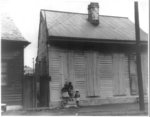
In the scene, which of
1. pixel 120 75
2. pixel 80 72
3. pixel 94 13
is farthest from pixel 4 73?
pixel 94 13

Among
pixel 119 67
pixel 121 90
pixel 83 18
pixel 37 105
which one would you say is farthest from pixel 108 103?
pixel 83 18

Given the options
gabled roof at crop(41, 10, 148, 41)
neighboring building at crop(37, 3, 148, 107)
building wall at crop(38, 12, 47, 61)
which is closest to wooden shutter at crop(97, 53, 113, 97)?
neighboring building at crop(37, 3, 148, 107)

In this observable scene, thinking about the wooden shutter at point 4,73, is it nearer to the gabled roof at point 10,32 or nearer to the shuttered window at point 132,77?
the gabled roof at point 10,32

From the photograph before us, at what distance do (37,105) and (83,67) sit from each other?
3.47 metres

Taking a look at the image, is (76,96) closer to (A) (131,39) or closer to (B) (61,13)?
(A) (131,39)

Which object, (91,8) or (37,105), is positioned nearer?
(37,105)

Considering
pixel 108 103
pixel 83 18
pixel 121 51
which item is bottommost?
pixel 108 103

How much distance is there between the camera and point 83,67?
1697 cm

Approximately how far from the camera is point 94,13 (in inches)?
769

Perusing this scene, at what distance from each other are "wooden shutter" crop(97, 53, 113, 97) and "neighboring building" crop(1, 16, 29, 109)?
15.8ft

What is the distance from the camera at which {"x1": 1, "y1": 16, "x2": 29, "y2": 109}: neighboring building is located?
572 inches

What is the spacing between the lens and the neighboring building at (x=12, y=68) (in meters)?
14.5

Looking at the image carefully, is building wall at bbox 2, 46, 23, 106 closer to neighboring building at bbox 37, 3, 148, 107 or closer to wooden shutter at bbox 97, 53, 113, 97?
neighboring building at bbox 37, 3, 148, 107

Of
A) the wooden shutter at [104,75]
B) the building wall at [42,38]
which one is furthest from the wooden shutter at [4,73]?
the wooden shutter at [104,75]
